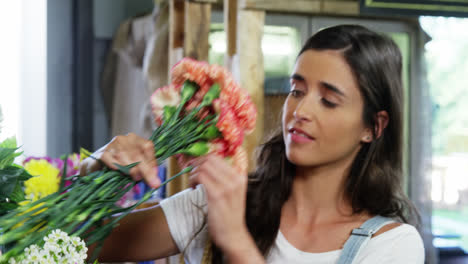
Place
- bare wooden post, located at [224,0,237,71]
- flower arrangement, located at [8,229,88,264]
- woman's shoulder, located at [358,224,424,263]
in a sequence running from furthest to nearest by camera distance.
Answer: bare wooden post, located at [224,0,237,71]
woman's shoulder, located at [358,224,424,263]
flower arrangement, located at [8,229,88,264]

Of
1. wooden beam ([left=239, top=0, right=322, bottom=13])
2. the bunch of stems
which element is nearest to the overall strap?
the bunch of stems

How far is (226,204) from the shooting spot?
2.68 feet

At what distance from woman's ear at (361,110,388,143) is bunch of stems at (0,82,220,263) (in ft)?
1.69

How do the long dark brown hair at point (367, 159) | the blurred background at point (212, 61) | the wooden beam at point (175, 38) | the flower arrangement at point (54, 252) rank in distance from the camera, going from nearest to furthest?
1. the flower arrangement at point (54, 252)
2. the long dark brown hair at point (367, 159)
3. the blurred background at point (212, 61)
4. the wooden beam at point (175, 38)

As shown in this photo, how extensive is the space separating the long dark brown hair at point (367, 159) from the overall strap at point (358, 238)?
0.07 meters

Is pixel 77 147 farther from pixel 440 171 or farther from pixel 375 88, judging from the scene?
pixel 440 171

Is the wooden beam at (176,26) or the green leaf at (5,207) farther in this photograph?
the wooden beam at (176,26)

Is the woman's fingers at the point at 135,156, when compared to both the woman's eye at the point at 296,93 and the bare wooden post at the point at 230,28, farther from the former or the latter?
the bare wooden post at the point at 230,28

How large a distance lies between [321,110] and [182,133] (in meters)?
0.38

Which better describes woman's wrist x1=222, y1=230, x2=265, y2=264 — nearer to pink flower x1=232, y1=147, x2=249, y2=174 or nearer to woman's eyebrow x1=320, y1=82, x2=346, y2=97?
pink flower x1=232, y1=147, x2=249, y2=174

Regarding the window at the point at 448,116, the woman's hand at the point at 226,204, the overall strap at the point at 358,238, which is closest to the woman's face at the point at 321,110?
the overall strap at the point at 358,238

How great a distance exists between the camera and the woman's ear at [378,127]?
1.17 meters

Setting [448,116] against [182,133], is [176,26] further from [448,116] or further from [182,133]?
[448,116]

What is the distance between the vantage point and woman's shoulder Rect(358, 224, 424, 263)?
101 cm
